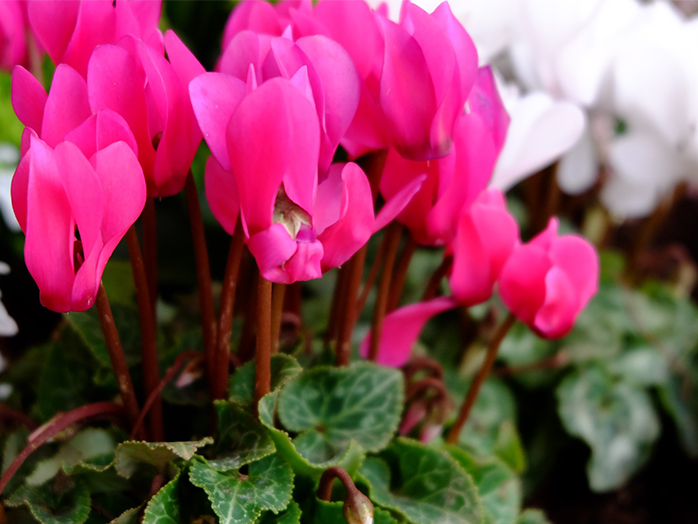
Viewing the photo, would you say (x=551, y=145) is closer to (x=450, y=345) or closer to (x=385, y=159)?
(x=385, y=159)

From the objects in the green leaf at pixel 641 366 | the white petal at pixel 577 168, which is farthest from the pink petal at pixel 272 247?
the green leaf at pixel 641 366

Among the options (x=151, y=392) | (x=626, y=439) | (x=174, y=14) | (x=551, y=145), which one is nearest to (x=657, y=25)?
(x=551, y=145)

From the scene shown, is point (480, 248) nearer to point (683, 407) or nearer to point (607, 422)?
point (607, 422)

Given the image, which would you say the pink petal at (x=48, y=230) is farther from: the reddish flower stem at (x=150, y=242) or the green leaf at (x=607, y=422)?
the green leaf at (x=607, y=422)

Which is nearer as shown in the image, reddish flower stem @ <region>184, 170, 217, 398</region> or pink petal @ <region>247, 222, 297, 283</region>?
pink petal @ <region>247, 222, 297, 283</region>

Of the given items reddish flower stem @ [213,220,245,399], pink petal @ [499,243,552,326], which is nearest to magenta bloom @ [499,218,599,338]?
pink petal @ [499,243,552,326]

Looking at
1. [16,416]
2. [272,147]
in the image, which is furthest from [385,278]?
[16,416]

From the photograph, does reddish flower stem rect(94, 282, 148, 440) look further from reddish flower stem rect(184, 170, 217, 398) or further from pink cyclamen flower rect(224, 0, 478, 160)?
pink cyclamen flower rect(224, 0, 478, 160)
